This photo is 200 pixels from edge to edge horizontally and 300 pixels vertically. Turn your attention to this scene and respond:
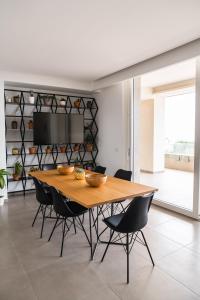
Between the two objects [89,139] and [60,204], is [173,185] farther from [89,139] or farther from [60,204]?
[60,204]

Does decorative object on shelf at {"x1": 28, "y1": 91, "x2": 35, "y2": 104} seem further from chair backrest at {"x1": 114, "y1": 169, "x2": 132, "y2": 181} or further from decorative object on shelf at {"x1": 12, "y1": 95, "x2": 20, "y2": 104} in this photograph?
chair backrest at {"x1": 114, "y1": 169, "x2": 132, "y2": 181}

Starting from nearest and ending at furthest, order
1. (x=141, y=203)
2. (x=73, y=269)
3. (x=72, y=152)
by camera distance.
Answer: (x=141, y=203) < (x=73, y=269) < (x=72, y=152)

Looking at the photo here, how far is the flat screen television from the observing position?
4844 mm

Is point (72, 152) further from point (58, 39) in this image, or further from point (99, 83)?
point (58, 39)

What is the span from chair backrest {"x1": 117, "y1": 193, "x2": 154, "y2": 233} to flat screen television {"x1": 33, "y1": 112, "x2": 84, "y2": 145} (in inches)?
129

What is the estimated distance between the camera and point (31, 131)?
5.22 meters

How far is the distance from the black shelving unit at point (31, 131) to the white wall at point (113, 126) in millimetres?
289

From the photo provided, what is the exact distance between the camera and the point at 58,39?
2.96m

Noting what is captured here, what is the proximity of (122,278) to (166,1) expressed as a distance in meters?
2.71

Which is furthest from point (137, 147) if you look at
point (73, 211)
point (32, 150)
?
point (73, 211)

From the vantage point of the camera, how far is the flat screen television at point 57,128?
4844mm

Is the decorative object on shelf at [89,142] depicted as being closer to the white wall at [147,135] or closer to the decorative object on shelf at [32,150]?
the decorative object on shelf at [32,150]

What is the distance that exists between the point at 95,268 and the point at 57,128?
343 cm

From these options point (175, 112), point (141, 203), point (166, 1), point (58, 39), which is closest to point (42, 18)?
point (58, 39)
